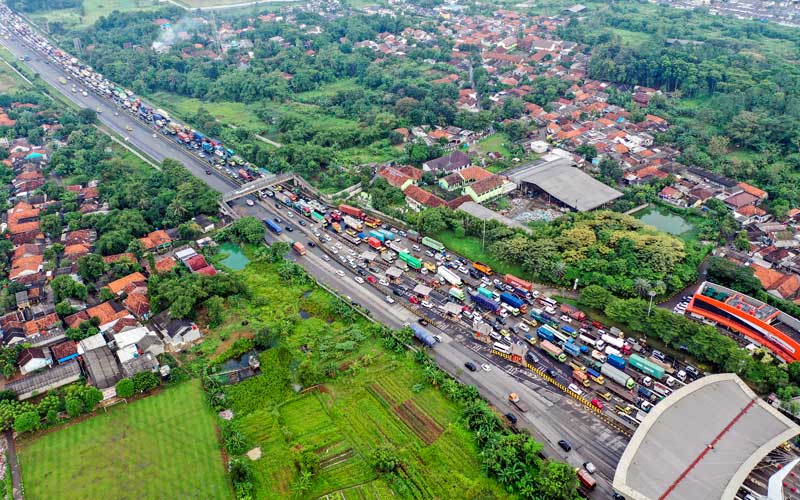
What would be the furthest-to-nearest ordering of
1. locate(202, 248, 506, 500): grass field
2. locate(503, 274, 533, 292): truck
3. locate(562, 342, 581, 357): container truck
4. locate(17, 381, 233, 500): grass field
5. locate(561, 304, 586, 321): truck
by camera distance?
locate(503, 274, 533, 292): truck → locate(561, 304, 586, 321): truck → locate(562, 342, 581, 357): container truck → locate(17, 381, 233, 500): grass field → locate(202, 248, 506, 500): grass field

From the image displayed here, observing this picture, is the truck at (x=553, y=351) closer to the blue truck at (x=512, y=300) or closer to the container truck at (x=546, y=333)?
the container truck at (x=546, y=333)

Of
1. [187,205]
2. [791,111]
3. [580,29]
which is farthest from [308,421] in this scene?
[580,29]

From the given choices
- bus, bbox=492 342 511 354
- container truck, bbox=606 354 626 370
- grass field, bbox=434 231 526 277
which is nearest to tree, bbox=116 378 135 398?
bus, bbox=492 342 511 354

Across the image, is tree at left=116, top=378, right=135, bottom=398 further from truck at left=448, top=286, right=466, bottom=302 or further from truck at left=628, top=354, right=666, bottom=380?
truck at left=628, top=354, right=666, bottom=380

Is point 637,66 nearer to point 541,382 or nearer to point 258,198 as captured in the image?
point 258,198

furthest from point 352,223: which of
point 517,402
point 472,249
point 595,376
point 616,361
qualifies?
point 616,361

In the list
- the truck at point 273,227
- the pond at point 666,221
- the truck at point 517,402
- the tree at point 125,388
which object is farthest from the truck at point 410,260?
the pond at point 666,221

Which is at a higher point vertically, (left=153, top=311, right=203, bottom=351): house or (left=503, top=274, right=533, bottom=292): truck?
(left=153, top=311, right=203, bottom=351): house
